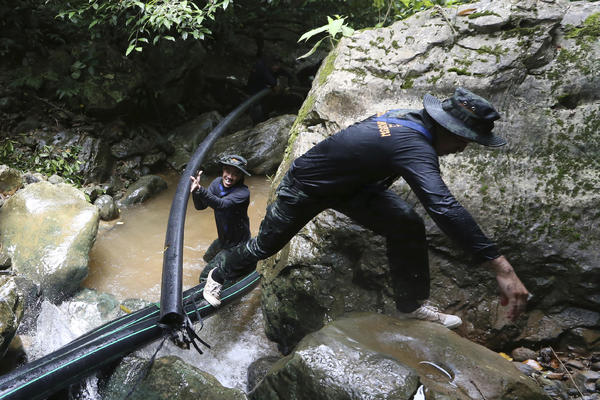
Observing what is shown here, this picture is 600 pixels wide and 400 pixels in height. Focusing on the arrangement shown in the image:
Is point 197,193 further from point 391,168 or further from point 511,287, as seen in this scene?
point 511,287

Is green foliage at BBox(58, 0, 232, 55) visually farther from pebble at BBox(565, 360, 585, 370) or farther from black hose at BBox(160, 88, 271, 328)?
pebble at BBox(565, 360, 585, 370)

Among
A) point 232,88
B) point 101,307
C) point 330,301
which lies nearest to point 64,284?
point 101,307

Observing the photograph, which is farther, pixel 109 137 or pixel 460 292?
pixel 109 137

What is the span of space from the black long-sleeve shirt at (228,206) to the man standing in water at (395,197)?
2.88 ft

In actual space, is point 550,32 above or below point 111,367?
above

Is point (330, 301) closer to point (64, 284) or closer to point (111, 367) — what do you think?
point (111, 367)

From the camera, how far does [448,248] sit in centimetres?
324

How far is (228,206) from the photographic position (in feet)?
13.8

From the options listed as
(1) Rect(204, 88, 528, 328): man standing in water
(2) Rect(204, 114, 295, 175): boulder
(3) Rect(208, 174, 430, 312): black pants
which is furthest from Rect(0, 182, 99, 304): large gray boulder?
(2) Rect(204, 114, 295, 175): boulder

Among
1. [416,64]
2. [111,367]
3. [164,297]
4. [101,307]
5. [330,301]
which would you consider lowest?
[101,307]

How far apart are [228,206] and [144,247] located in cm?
194

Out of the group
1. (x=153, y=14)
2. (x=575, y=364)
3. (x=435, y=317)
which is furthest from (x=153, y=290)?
(x=575, y=364)

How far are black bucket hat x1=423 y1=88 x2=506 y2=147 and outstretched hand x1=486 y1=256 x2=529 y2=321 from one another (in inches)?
27.7

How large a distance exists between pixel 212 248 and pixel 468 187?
9.98ft
